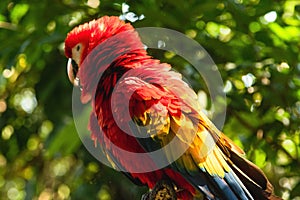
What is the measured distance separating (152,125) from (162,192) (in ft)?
0.56

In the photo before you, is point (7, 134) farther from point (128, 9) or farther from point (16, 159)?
point (128, 9)

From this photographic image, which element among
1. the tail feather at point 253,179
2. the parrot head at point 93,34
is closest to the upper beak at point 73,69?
the parrot head at point 93,34

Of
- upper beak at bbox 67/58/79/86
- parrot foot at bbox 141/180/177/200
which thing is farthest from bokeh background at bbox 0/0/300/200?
parrot foot at bbox 141/180/177/200

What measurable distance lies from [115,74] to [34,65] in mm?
797

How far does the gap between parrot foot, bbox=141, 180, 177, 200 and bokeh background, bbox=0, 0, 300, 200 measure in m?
0.59

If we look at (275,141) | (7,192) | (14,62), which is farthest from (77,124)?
(7,192)

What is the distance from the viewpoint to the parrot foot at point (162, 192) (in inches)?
63.8

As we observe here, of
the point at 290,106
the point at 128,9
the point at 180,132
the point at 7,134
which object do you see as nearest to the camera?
the point at 180,132

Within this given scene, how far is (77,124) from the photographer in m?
2.13

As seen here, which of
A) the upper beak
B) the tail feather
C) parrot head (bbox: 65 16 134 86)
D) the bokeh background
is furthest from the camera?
the bokeh background

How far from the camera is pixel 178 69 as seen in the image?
7.56 ft

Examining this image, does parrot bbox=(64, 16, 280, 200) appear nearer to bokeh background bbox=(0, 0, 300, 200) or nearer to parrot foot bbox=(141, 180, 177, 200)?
parrot foot bbox=(141, 180, 177, 200)

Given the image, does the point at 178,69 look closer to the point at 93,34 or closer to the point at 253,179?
the point at 93,34

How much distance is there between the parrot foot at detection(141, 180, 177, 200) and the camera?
1619 mm
